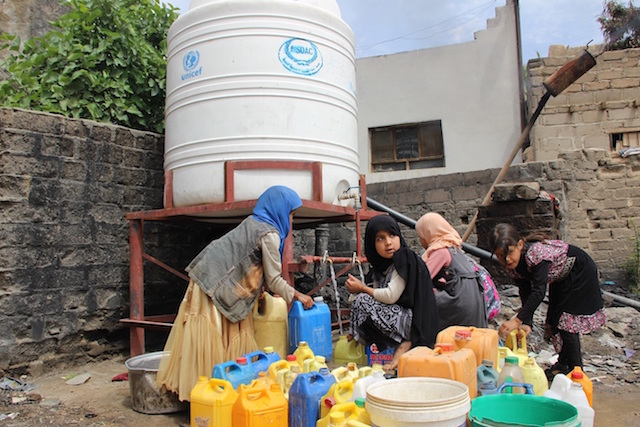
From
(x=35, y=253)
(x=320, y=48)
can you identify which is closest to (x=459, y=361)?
(x=320, y=48)

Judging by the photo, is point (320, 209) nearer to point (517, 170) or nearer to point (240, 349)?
point (240, 349)

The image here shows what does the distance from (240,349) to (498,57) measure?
979cm

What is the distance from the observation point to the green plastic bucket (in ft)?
6.66

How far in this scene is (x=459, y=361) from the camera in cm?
237

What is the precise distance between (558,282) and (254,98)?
272cm

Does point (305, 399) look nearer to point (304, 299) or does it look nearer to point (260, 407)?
point (260, 407)

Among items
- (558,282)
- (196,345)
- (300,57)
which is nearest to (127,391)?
(196,345)

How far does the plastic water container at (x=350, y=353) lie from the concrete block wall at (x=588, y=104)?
7.03 meters

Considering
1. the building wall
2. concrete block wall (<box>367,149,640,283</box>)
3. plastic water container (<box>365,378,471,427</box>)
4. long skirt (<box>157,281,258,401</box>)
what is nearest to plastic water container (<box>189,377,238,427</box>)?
long skirt (<box>157,281,258,401</box>)

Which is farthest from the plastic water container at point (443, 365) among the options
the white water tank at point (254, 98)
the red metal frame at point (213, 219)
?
the white water tank at point (254, 98)

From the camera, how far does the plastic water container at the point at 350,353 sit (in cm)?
373

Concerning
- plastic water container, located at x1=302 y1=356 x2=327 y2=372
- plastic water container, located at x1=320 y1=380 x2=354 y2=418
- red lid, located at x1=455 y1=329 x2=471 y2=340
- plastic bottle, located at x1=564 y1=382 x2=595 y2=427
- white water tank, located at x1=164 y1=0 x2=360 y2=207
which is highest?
white water tank, located at x1=164 y1=0 x2=360 y2=207

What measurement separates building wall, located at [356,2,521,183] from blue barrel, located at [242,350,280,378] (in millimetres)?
8626

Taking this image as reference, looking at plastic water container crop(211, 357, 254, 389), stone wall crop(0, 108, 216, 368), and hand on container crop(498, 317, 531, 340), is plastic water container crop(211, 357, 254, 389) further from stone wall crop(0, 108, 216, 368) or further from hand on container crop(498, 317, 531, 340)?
stone wall crop(0, 108, 216, 368)
